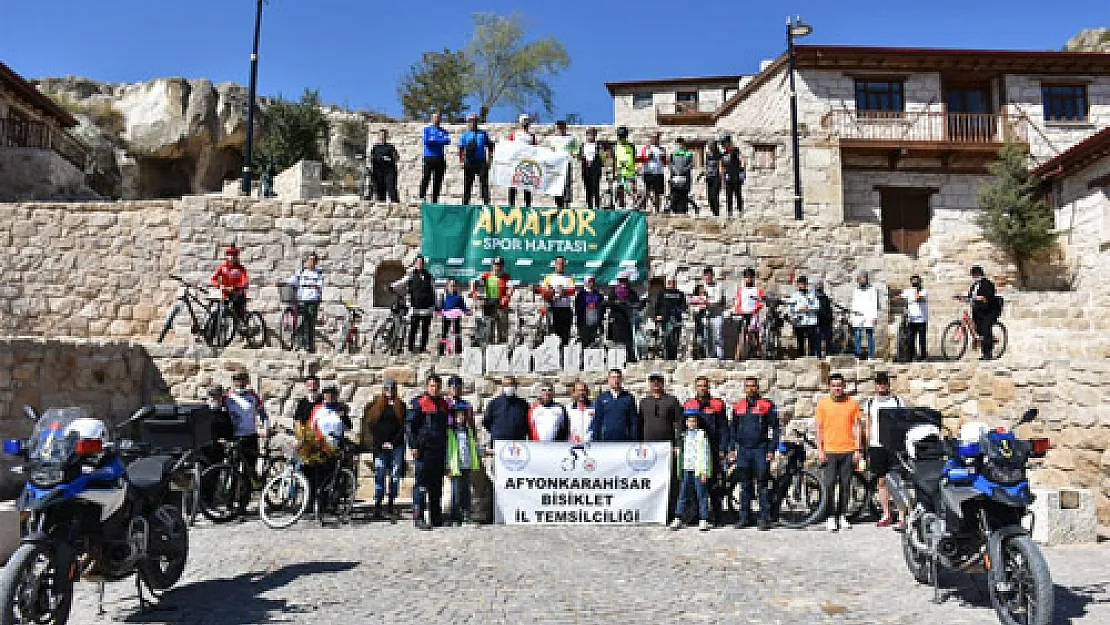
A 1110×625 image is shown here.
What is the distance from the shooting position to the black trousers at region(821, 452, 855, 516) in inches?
339

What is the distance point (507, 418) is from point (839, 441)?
359 cm

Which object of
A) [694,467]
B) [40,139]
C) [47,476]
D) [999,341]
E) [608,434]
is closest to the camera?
[47,476]

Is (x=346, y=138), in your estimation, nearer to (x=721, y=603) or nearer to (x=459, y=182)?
(x=459, y=182)

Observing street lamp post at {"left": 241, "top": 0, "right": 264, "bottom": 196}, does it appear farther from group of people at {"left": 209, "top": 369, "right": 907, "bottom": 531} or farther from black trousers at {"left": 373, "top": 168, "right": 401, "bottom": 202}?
group of people at {"left": 209, "top": 369, "right": 907, "bottom": 531}

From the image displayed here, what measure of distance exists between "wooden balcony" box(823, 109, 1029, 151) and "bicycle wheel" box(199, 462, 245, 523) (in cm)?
1950

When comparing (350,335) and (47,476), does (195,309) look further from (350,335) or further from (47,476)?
(47,476)

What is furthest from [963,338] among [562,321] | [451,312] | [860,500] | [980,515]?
[980,515]

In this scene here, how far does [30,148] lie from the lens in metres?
19.5

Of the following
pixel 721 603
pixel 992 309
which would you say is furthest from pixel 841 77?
pixel 721 603

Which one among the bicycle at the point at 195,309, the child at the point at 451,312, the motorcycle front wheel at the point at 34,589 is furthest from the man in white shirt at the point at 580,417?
the bicycle at the point at 195,309

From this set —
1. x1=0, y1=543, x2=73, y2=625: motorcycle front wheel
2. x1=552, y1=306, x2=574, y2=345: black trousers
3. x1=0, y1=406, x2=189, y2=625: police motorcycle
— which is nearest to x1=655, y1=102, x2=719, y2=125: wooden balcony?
x1=552, y1=306, x2=574, y2=345: black trousers

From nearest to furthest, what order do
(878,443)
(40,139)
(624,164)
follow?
(878,443) < (624,164) < (40,139)

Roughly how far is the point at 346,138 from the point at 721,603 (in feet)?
85.3

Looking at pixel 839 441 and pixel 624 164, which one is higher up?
pixel 624 164
